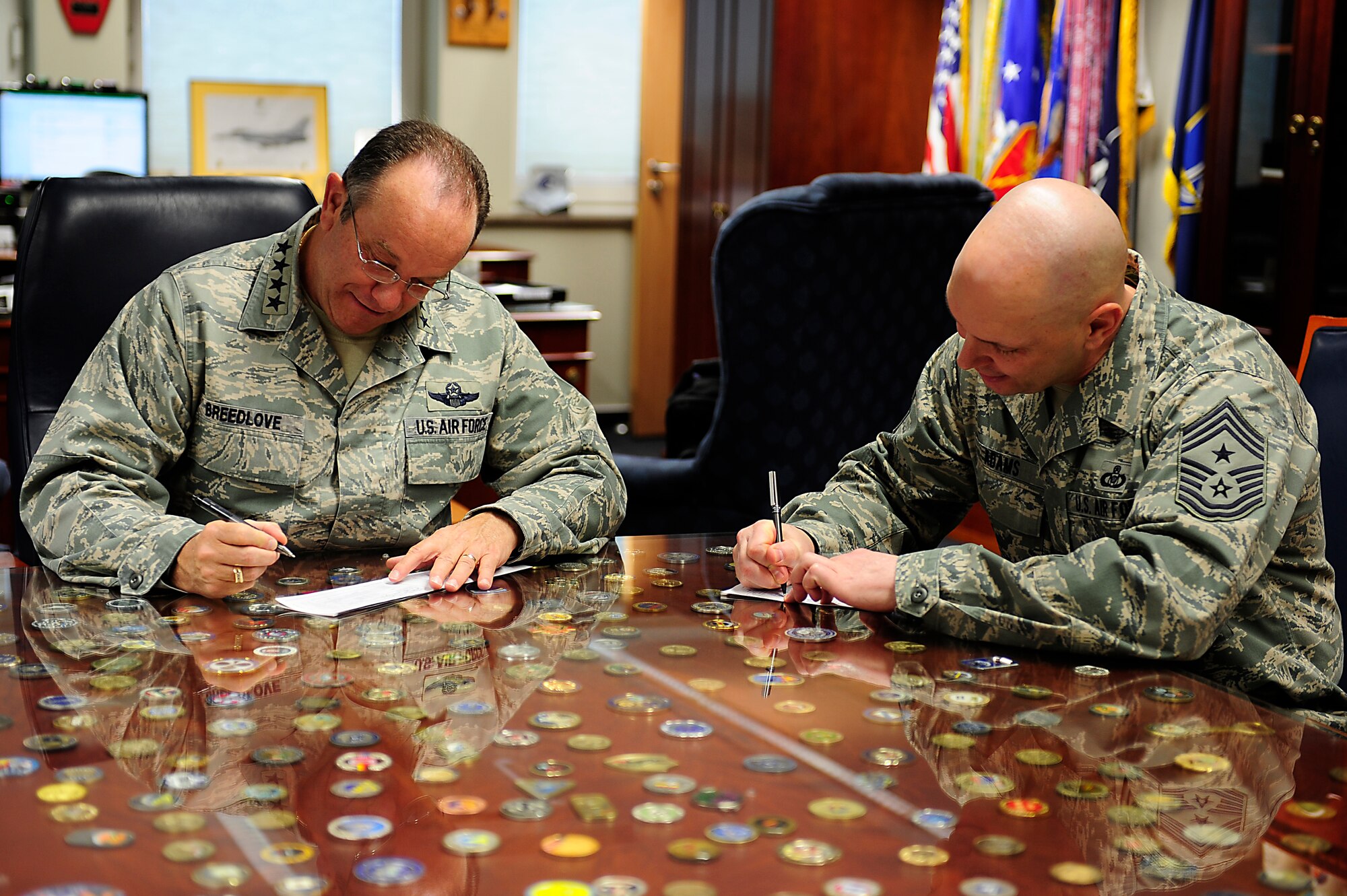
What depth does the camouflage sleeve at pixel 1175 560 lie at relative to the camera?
133cm

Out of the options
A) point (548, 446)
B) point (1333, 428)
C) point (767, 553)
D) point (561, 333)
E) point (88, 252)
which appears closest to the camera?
point (767, 553)

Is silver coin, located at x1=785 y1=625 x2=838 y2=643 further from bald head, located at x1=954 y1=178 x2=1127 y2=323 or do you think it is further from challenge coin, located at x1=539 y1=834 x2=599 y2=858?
challenge coin, located at x1=539 y1=834 x2=599 y2=858

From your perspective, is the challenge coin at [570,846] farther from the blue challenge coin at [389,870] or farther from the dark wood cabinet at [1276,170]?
the dark wood cabinet at [1276,170]

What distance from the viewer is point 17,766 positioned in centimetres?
99

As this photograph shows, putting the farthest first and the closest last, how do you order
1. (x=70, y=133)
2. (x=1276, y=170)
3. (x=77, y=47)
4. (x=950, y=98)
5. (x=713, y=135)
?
(x=713, y=135) → (x=77, y=47) → (x=950, y=98) → (x=70, y=133) → (x=1276, y=170)

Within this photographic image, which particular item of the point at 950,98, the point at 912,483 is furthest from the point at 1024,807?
the point at 950,98

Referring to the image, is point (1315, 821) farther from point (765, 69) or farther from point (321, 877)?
point (765, 69)

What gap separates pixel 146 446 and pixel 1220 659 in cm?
133

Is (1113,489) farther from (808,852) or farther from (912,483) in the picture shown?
(808,852)

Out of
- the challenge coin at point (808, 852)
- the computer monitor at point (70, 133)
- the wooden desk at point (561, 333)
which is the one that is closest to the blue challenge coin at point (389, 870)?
the challenge coin at point (808, 852)

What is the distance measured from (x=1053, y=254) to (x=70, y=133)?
12.8ft

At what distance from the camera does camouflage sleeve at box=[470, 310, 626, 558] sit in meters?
1.84

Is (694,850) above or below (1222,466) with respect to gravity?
below

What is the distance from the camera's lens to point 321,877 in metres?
→ 0.84
